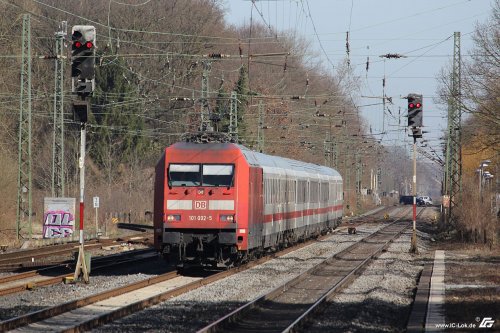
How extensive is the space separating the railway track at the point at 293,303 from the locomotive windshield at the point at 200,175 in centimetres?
313

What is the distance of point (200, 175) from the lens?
23172 mm

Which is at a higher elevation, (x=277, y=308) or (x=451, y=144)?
(x=451, y=144)

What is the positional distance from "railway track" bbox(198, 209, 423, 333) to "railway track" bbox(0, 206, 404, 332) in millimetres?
1849

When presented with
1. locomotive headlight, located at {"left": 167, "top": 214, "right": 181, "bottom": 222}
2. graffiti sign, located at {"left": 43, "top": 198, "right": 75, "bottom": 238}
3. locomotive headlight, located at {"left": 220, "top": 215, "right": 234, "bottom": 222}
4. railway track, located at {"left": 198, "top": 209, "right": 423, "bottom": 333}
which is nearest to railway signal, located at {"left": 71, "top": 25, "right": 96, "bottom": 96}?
locomotive headlight, located at {"left": 167, "top": 214, "right": 181, "bottom": 222}

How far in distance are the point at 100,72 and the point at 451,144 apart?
27.8m

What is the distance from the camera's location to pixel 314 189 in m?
39.3

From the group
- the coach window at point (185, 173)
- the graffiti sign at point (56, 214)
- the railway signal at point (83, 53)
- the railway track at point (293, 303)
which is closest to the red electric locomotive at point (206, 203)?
the coach window at point (185, 173)

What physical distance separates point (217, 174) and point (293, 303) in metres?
6.15

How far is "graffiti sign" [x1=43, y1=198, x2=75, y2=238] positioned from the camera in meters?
34.6

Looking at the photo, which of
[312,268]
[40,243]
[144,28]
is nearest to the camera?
[312,268]

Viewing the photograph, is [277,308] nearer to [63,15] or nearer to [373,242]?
[373,242]

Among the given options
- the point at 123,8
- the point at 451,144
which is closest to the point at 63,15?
the point at 123,8

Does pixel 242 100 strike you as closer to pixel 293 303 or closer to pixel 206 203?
pixel 206 203

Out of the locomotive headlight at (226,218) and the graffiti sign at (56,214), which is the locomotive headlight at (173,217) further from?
the graffiti sign at (56,214)
